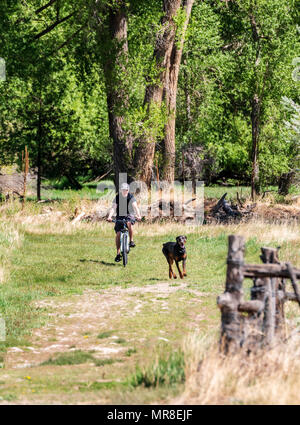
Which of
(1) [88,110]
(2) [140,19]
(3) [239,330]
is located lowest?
(3) [239,330]

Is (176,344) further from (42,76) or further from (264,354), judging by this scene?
(42,76)

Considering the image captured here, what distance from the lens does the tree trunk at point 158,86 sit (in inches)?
1076

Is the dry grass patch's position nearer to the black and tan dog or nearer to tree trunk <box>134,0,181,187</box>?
the black and tan dog

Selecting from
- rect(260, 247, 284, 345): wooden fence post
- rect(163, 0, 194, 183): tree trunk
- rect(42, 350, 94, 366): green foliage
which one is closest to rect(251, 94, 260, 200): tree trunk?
rect(163, 0, 194, 183): tree trunk

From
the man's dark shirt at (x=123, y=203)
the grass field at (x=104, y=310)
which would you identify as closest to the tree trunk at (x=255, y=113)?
the grass field at (x=104, y=310)

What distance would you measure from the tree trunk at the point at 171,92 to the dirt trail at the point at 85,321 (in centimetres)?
1503

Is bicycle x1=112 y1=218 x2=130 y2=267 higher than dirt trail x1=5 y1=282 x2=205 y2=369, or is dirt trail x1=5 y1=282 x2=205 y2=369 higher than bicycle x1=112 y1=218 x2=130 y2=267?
bicycle x1=112 y1=218 x2=130 y2=267

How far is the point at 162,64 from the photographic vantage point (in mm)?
27672

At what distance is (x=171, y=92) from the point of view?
28828mm

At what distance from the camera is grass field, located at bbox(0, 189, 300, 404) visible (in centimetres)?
742

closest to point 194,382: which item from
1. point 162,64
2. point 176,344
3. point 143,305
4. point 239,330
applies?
point 239,330

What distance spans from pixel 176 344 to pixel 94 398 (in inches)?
104

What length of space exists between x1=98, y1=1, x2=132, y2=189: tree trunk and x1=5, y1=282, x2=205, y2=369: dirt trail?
44.6 ft
